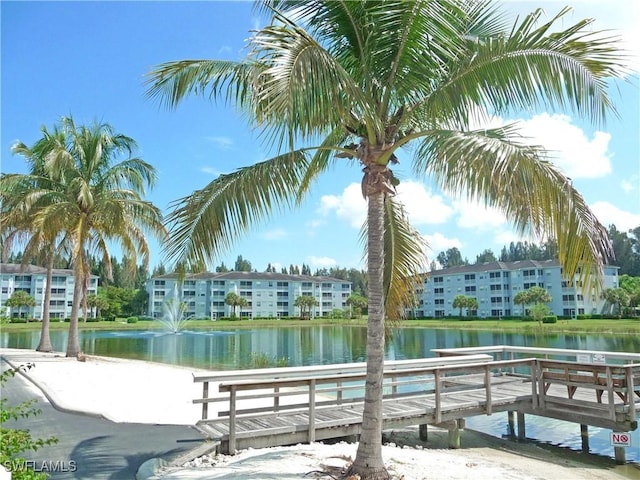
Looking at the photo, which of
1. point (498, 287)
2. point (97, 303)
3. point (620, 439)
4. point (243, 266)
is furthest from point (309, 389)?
point (243, 266)

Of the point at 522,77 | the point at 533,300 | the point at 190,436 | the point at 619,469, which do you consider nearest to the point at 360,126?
the point at 522,77

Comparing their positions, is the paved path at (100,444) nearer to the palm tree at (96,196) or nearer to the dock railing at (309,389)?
the dock railing at (309,389)

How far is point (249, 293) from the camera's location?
9531 centimetres

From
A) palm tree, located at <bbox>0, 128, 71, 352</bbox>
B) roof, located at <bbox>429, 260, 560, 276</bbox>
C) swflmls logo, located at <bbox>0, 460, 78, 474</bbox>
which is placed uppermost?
roof, located at <bbox>429, 260, 560, 276</bbox>

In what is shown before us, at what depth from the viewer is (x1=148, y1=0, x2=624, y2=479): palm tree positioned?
5062 millimetres

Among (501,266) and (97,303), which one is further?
(501,266)

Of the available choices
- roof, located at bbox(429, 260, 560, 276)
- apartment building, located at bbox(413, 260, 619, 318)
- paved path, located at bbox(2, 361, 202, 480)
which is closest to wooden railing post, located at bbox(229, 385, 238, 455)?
paved path, located at bbox(2, 361, 202, 480)

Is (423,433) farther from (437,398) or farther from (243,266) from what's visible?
(243,266)

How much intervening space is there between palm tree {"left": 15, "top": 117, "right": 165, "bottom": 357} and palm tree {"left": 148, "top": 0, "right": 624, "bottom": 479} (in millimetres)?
12694

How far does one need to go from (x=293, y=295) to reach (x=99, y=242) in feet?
261

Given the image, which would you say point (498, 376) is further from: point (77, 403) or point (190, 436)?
point (77, 403)

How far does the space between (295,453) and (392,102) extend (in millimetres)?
4718

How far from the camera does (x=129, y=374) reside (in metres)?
15.3

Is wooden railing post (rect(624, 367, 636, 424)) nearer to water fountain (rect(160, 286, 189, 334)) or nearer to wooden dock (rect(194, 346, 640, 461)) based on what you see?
wooden dock (rect(194, 346, 640, 461))
